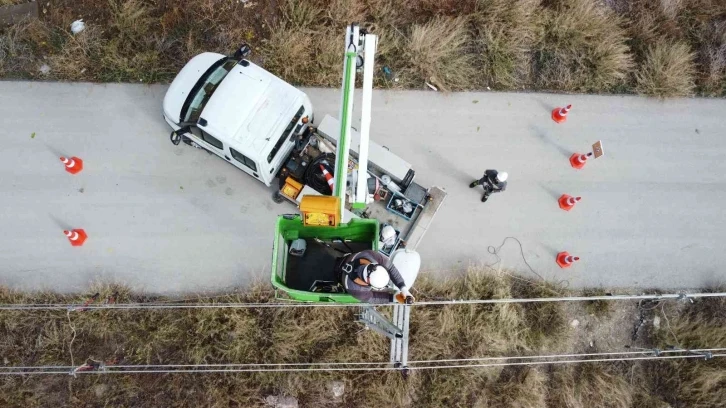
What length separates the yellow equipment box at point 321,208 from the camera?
5496mm

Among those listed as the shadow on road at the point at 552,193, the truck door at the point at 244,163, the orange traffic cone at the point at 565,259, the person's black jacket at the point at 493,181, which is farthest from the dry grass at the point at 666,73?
the truck door at the point at 244,163

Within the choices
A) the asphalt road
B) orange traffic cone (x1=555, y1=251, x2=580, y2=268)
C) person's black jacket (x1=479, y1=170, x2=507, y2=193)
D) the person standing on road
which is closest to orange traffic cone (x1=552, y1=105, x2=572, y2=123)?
the asphalt road

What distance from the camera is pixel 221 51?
8.63 meters

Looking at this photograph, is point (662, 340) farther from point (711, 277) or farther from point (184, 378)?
point (184, 378)

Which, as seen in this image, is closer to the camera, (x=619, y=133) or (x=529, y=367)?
(x=529, y=367)

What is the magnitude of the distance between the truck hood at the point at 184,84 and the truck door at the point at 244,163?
113 cm

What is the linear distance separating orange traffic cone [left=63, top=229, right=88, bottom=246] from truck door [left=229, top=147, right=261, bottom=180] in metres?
2.94

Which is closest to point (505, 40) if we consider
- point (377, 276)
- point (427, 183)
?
point (427, 183)

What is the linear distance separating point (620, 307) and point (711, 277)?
1.85m

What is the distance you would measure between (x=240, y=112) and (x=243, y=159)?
759 millimetres

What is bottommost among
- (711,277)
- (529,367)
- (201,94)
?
(529,367)

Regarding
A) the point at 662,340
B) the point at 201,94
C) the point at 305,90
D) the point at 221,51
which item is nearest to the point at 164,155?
the point at 201,94

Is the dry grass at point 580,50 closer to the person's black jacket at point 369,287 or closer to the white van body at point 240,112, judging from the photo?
the white van body at point 240,112

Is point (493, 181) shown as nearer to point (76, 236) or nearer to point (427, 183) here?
point (427, 183)
